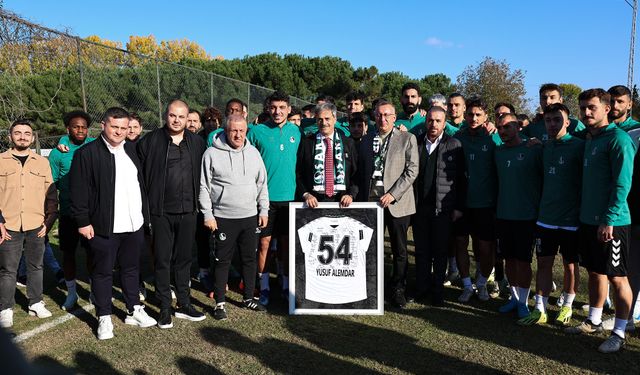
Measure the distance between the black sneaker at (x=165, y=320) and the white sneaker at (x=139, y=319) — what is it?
0.38ft

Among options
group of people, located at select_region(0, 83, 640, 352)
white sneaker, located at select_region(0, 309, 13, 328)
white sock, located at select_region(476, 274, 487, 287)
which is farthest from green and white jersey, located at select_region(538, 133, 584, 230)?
white sneaker, located at select_region(0, 309, 13, 328)

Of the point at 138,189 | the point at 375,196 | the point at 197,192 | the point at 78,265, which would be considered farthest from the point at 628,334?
the point at 78,265

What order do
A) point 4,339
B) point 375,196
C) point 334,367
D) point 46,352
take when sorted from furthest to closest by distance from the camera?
point 375,196
point 46,352
point 334,367
point 4,339

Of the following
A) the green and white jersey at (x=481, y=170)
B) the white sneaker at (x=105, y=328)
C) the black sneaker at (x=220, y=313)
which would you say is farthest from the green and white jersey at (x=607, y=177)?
the white sneaker at (x=105, y=328)

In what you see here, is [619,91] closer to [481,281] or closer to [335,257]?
[481,281]

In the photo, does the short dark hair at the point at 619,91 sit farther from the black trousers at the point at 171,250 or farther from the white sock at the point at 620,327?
the black trousers at the point at 171,250

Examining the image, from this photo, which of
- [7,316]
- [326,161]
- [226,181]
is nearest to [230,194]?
[226,181]

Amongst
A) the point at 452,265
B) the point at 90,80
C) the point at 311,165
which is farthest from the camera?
the point at 90,80

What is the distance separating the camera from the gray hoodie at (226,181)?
4.85 m

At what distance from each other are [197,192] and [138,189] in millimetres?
546

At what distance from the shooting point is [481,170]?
17.3ft

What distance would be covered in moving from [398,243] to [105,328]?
3.00 metres

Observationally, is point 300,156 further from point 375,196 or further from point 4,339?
point 4,339

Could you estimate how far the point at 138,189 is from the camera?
4598 millimetres
